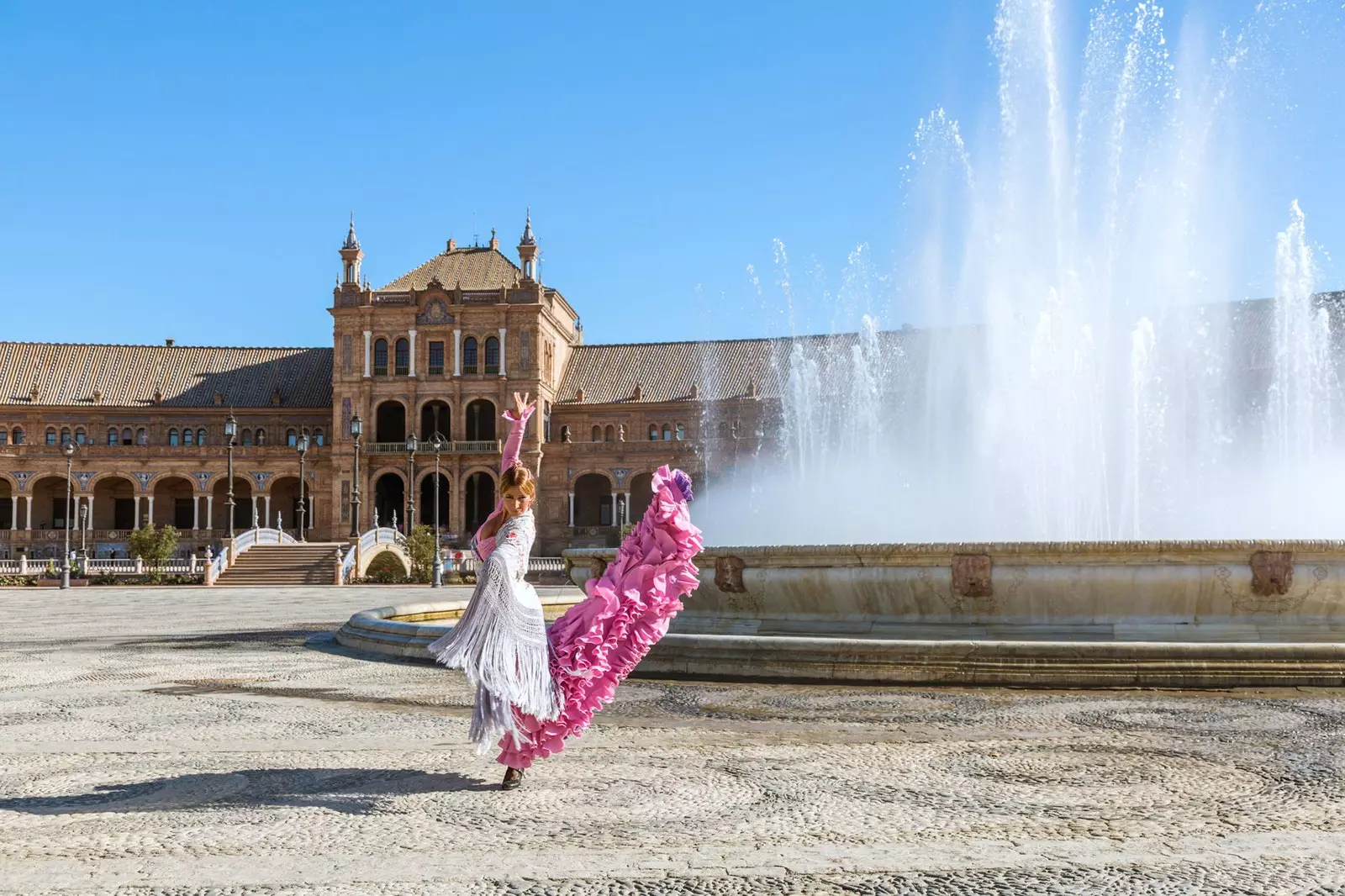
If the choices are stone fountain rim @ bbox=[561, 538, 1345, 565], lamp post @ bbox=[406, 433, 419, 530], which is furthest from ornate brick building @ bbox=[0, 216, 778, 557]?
stone fountain rim @ bbox=[561, 538, 1345, 565]

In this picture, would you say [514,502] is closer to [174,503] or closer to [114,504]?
[174,503]

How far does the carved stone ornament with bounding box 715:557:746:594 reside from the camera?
37.7 feet

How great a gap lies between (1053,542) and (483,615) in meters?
5.92

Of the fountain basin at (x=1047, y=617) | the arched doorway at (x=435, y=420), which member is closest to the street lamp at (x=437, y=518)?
the arched doorway at (x=435, y=420)

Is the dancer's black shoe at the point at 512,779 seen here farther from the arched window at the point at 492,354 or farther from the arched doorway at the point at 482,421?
the arched doorway at the point at 482,421

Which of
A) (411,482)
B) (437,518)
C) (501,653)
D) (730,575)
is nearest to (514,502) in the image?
(501,653)

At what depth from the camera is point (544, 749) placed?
5801 mm

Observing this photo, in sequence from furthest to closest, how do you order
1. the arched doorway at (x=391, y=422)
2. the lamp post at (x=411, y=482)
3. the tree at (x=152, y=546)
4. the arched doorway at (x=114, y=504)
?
1. the arched doorway at (x=114, y=504)
2. the arched doorway at (x=391, y=422)
3. the tree at (x=152, y=546)
4. the lamp post at (x=411, y=482)

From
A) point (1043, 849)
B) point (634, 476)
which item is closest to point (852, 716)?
point (1043, 849)

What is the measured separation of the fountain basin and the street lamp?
1125 inches

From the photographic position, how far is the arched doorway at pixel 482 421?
69625 mm

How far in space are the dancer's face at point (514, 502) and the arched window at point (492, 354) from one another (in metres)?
62.8

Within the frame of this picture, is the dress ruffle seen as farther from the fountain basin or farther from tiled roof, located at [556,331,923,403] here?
tiled roof, located at [556,331,923,403]

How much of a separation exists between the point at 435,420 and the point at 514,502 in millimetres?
64762
